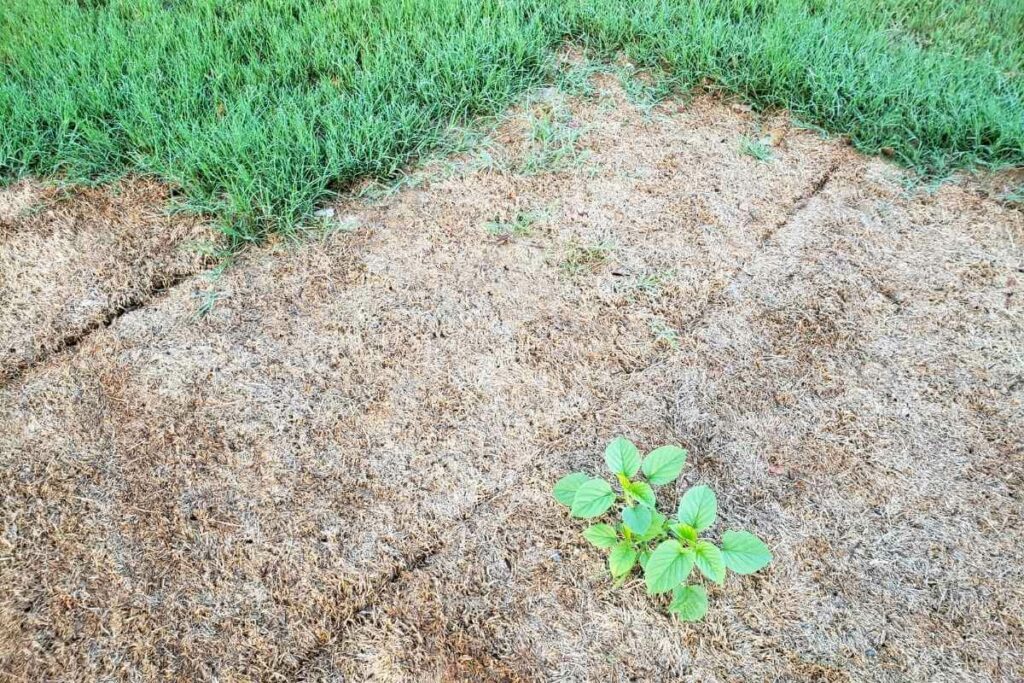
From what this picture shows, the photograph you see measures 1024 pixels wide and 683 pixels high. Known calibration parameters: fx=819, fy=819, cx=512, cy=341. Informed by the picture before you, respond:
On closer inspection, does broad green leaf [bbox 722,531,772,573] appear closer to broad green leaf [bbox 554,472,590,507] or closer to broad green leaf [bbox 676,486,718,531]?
broad green leaf [bbox 676,486,718,531]

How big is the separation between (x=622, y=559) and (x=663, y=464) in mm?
206

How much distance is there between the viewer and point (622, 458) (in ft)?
5.43

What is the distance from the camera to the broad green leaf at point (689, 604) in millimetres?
1539

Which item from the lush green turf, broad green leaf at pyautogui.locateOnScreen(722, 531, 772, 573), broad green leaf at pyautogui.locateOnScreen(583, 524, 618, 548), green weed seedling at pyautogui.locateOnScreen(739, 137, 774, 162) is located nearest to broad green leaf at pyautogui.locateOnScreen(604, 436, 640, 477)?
broad green leaf at pyautogui.locateOnScreen(583, 524, 618, 548)

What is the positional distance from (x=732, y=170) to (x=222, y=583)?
1926 millimetres

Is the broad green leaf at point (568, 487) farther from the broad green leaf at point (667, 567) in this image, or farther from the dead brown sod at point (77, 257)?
the dead brown sod at point (77, 257)

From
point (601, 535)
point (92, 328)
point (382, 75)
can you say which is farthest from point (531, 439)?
point (382, 75)

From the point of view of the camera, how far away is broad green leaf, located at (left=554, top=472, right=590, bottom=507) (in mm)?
1685

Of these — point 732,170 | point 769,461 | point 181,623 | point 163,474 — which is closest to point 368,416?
point 163,474

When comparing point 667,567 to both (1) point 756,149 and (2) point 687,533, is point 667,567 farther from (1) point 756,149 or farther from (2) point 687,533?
(1) point 756,149

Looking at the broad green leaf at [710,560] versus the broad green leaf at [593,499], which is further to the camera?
the broad green leaf at [593,499]

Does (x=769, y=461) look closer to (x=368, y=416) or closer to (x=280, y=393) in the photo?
(x=368, y=416)

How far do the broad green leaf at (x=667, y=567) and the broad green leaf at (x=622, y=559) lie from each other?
0.05 m

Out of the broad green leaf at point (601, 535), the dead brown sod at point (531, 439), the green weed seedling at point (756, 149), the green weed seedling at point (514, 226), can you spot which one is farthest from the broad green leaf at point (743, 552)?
the green weed seedling at point (756, 149)
